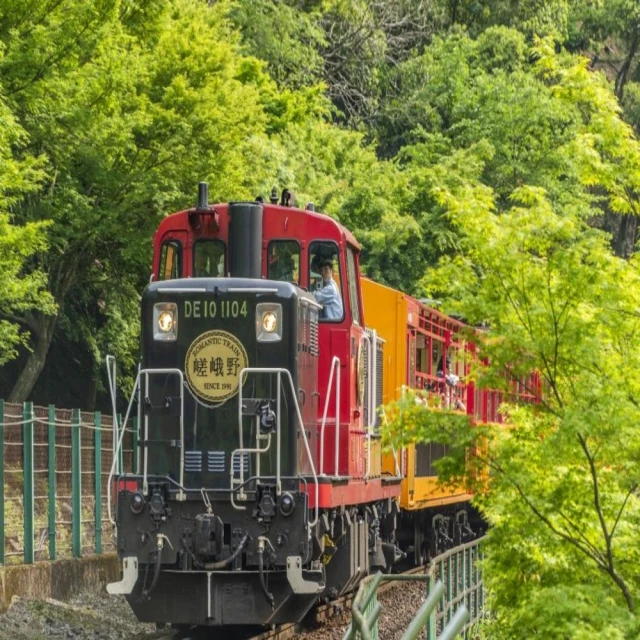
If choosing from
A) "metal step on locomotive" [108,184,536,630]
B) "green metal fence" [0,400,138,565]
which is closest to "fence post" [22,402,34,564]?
"green metal fence" [0,400,138,565]

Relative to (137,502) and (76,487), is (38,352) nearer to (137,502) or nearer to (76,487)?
(76,487)

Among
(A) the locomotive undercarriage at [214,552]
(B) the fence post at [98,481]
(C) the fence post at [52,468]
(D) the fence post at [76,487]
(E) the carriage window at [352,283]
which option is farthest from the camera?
(B) the fence post at [98,481]

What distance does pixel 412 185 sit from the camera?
40344 millimetres

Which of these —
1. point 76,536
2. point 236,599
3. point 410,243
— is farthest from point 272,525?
point 410,243

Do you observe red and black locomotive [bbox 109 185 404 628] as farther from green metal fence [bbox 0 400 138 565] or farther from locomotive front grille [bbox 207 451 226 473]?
green metal fence [bbox 0 400 138 565]

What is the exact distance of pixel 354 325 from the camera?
15.0 m

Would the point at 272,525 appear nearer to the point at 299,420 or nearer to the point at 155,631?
the point at 299,420

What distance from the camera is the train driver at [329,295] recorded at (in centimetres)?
1448

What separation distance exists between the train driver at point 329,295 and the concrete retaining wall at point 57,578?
15.7 feet

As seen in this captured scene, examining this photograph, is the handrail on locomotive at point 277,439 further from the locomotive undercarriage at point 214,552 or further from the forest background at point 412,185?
the forest background at point 412,185

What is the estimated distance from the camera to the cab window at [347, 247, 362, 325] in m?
14.8

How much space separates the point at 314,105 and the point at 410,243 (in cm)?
760

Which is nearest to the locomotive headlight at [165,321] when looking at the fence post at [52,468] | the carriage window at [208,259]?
the carriage window at [208,259]

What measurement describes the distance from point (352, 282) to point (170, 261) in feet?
6.28
